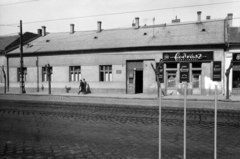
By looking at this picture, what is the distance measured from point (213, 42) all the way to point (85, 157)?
64.9 ft

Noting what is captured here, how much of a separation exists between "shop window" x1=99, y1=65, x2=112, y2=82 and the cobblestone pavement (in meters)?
15.6

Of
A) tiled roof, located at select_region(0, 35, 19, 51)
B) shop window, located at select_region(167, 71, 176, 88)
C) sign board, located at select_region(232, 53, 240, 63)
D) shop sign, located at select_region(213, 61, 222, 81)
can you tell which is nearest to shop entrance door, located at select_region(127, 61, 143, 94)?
shop window, located at select_region(167, 71, 176, 88)

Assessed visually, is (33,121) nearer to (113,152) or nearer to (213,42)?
(113,152)

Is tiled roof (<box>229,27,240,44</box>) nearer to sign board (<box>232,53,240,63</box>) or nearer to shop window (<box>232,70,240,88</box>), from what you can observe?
sign board (<box>232,53,240,63</box>)

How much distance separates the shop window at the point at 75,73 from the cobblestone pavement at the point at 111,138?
56.1 ft

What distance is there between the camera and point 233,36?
→ 21.7 metres

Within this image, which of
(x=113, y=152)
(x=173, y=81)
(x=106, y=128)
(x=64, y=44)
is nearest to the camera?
(x=113, y=152)

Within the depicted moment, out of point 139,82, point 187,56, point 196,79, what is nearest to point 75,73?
point 139,82

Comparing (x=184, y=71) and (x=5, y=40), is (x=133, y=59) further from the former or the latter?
(x=5, y=40)

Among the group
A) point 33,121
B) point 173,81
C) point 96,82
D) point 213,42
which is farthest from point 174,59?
point 33,121

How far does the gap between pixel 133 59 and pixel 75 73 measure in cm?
770

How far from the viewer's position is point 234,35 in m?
21.9

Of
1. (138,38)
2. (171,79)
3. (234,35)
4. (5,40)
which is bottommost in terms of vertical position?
(171,79)

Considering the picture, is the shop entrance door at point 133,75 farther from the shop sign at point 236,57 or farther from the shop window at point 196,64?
the shop sign at point 236,57
